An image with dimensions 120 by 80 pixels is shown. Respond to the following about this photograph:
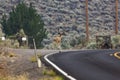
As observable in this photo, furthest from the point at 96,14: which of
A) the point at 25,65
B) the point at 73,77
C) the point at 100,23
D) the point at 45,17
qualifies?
the point at 73,77

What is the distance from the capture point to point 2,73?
17547mm

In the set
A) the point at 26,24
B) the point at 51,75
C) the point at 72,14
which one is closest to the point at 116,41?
the point at 26,24

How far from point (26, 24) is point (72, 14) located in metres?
32.5

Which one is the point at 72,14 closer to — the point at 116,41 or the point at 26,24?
the point at 26,24

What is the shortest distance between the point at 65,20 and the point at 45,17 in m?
3.34

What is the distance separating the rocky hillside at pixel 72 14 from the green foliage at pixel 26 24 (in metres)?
21.3

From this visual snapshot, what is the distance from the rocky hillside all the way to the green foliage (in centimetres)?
2133

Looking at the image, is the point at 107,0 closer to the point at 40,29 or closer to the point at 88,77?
the point at 40,29

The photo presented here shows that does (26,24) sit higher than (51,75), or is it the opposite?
(51,75)

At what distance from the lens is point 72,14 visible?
8769 centimetres

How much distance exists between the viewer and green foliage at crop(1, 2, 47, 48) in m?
53.8

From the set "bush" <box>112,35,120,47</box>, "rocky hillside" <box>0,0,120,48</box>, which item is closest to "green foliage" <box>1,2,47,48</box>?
"bush" <box>112,35,120,47</box>

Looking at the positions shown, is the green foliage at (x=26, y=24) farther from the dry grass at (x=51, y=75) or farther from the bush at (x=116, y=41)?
the dry grass at (x=51, y=75)

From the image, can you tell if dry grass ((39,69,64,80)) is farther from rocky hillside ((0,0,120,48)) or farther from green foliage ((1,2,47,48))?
rocky hillside ((0,0,120,48))
